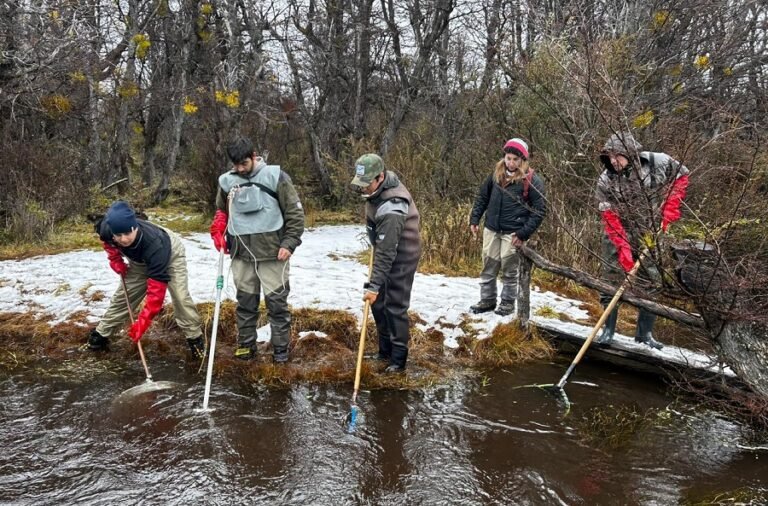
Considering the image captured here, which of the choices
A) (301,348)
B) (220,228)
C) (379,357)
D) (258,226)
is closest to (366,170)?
(258,226)

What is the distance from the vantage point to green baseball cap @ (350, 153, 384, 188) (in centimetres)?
422

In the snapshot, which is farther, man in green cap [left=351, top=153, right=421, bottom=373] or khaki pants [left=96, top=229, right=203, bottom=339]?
khaki pants [left=96, top=229, right=203, bottom=339]

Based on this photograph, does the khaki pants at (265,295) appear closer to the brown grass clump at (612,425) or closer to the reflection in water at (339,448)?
the reflection in water at (339,448)

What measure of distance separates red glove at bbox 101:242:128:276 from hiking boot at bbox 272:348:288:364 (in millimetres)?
1485

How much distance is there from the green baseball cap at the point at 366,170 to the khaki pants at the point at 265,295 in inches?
40.5

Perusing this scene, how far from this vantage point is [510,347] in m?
5.39

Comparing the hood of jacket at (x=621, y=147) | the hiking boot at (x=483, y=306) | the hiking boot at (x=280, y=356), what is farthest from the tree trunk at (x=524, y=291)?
the hiking boot at (x=280, y=356)

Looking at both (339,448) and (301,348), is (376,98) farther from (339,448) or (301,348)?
(339,448)

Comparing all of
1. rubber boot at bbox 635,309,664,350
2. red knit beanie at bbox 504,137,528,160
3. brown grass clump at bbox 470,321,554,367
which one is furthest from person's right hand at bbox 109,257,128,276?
rubber boot at bbox 635,309,664,350

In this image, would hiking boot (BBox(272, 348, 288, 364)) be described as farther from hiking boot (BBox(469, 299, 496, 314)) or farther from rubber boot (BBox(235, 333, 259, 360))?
hiking boot (BBox(469, 299, 496, 314))

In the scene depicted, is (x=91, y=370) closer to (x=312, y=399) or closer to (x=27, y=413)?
(x=27, y=413)

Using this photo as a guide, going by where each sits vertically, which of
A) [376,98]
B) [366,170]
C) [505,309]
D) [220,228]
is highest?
[376,98]

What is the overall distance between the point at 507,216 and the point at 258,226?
100 inches

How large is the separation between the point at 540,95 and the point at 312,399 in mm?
6316
